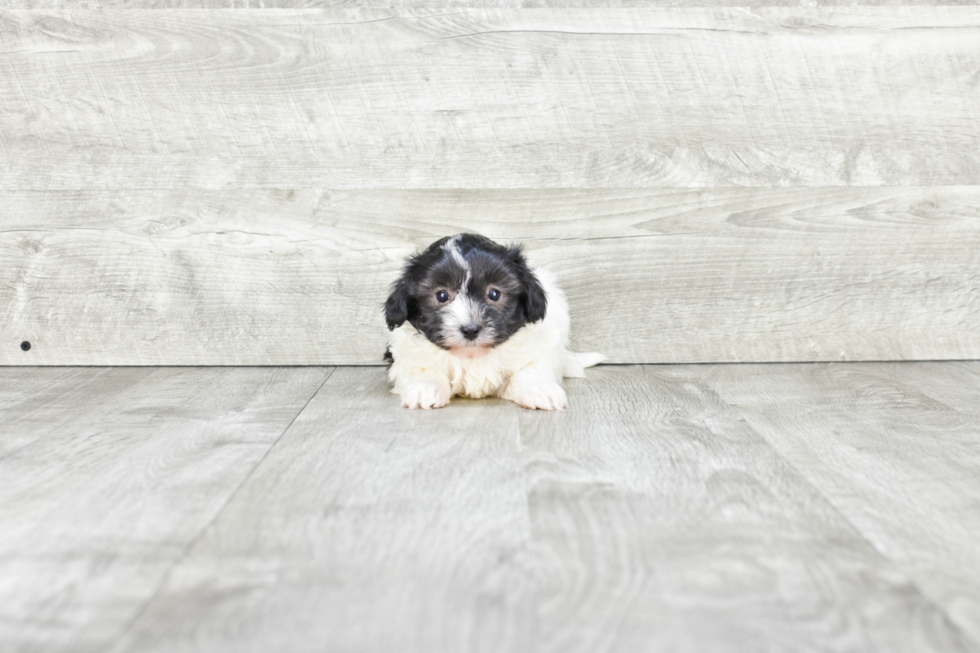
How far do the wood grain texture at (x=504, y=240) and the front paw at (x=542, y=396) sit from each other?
2.02ft

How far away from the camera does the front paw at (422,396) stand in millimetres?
2018

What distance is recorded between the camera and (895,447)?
1.67m

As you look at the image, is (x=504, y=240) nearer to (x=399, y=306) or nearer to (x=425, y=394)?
(x=399, y=306)

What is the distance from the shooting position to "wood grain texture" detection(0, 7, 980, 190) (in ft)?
8.07

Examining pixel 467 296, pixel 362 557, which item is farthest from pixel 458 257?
pixel 362 557

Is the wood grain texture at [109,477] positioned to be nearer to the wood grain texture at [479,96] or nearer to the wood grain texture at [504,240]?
the wood grain texture at [504,240]

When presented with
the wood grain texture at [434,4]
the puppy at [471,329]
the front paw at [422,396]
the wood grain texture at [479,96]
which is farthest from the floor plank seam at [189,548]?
the wood grain texture at [434,4]

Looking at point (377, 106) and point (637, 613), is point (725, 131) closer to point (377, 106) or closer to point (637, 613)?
point (377, 106)

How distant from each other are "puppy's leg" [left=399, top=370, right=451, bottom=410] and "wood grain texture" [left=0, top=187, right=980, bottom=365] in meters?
0.59

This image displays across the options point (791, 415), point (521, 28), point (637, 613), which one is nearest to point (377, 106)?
point (521, 28)

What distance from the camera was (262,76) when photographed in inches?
97.2

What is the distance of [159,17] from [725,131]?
1.81 meters

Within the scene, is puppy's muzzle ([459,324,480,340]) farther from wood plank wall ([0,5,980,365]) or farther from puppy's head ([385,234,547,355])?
wood plank wall ([0,5,980,365])

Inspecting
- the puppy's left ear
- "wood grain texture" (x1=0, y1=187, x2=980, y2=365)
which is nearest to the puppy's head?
the puppy's left ear
